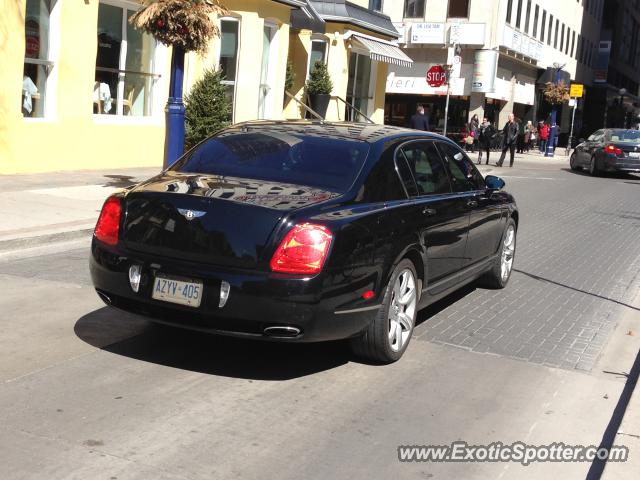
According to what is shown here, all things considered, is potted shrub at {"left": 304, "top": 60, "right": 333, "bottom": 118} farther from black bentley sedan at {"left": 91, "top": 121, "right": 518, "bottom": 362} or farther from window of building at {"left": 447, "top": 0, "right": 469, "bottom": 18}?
window of building at {"left": 447, "top": 0, "right": 469, "bottom": 18}

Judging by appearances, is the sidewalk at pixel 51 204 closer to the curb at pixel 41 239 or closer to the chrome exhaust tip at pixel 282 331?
the curb at pixel 41 239

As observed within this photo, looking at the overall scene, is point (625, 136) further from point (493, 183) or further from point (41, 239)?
point (41, 239)

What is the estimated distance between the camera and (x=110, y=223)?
18.5 feet

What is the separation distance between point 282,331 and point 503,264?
13.3 ft

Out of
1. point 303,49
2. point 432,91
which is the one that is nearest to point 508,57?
point 432,91

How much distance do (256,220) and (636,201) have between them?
17.1m

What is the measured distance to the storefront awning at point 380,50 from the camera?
85.3 feet

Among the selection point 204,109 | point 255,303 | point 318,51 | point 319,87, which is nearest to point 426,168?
point 255,303

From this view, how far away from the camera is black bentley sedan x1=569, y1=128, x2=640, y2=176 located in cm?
2767

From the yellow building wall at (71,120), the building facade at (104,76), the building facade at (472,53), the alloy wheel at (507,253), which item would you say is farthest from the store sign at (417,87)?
the alloy wheel at (507,253)

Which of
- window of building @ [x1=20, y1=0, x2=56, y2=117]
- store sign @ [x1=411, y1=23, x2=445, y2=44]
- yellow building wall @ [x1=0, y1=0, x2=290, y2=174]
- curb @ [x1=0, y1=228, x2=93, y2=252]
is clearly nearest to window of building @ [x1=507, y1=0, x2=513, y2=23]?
store sign @ [x1=411, y1=23, x2=445, y2=44]

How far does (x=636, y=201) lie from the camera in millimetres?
20359

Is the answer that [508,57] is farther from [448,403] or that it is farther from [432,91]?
[448,403]

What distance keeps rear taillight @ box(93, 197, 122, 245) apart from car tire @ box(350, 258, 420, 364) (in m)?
1.70
